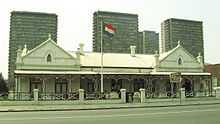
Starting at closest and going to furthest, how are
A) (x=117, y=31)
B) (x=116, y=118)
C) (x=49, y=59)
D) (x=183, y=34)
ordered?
(x=116, y=118)
(x=49, y=59)
(x=117, y=31)
(x=183, y=34)

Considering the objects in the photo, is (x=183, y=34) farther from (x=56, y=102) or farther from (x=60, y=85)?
(x=56, y=102)

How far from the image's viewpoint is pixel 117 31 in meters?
55.5

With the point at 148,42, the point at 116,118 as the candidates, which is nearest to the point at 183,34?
the point at 148,42

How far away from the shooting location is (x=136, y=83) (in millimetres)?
48062

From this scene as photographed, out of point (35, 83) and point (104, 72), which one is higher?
point (104, 72)

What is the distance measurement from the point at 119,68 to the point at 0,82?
83.2ft

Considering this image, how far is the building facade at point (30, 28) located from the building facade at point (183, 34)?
2404 centimetres

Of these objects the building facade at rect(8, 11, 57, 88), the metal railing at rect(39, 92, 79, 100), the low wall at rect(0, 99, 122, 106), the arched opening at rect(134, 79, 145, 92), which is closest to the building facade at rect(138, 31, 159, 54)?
the building facade at rect(8, 11, 57, 88)

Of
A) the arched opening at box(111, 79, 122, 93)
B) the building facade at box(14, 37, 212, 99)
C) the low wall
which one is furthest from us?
the arched opening at box(111, 79, 122, 93)

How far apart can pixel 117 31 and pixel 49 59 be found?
14.3m

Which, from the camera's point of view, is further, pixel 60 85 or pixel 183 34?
pixel 183 34

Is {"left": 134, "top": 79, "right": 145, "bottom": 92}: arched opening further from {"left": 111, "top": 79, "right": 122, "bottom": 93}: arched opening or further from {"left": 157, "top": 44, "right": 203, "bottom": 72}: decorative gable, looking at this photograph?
{"left": 157, "top": 44, "right": 203, "bottom": 72}: decorative gable

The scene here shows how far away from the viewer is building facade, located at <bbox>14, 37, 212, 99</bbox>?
141 ft

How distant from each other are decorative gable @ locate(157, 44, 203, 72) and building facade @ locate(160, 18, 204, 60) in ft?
84.7
